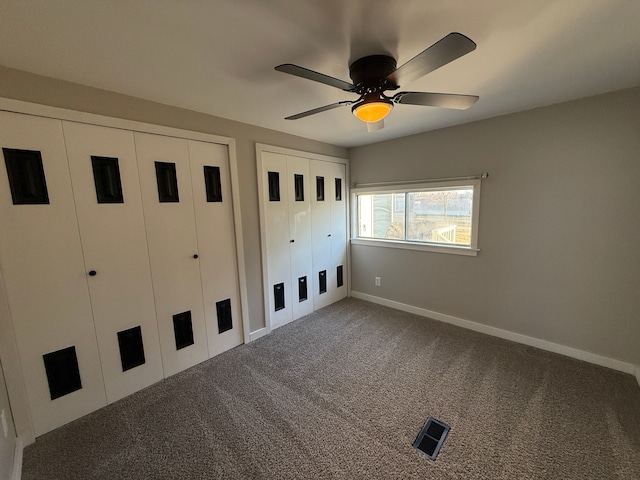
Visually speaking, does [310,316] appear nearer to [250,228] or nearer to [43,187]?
[250,228]

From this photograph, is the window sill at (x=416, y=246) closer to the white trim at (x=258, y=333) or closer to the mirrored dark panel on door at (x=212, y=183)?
the white trim at (x=258, y=333)

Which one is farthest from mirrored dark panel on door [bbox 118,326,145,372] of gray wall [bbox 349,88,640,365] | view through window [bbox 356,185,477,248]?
gray wall [bbox 349,88,640,365]

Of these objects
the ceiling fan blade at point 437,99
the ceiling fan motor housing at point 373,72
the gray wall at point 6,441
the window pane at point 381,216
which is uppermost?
the ceiling fan motor housing at point 373,72

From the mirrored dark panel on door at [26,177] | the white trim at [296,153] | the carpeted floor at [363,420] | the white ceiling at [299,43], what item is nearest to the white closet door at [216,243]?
the carpeted floor at [363,420]

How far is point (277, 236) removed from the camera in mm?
3059

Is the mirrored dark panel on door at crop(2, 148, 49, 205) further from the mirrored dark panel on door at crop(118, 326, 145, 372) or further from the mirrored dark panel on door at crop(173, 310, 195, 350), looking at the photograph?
the mirrored dark panel on door at crop(173, 310, 195, 350)

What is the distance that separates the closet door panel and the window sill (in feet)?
4.21

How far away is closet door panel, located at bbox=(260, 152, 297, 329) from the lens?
2.92 meters

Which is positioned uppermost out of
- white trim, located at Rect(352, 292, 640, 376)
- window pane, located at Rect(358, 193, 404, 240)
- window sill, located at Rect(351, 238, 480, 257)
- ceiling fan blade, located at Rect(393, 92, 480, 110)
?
ceiling fan blade, located at Rect(393, 92, 480, 110)

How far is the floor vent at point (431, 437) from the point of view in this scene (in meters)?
1.54

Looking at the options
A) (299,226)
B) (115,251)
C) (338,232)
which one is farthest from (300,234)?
(115,251)

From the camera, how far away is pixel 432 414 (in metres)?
1.80

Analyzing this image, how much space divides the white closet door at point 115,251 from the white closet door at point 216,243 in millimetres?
467

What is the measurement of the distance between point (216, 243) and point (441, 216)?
268 cm
